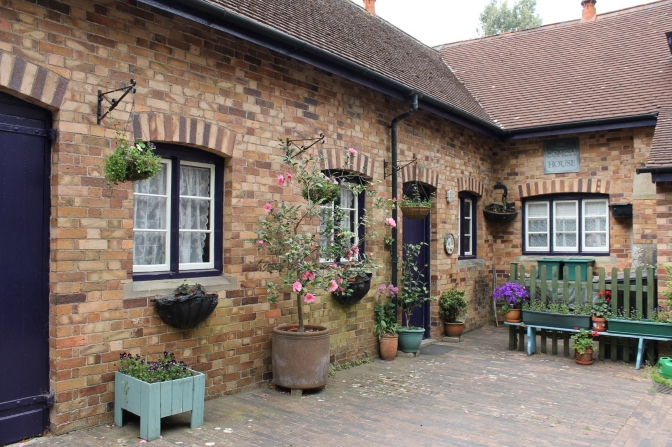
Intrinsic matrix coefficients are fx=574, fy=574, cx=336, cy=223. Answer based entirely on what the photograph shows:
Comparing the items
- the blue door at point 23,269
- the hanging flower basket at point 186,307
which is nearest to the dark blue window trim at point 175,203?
the hanging flower basket at point 186,307

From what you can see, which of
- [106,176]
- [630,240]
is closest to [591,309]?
[630,240]

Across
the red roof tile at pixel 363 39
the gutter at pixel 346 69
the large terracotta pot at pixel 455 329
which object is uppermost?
the red roof tile at pixel 363 39

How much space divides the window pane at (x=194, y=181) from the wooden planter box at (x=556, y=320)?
5.32m

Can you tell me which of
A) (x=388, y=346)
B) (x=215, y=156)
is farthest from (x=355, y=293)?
(x=215, y=156)

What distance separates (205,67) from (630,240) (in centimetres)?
846

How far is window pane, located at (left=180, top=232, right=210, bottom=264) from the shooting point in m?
6.02

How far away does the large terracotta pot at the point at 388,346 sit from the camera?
824 cm

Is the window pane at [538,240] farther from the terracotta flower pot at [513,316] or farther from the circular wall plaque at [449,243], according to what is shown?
the terracotta flower pot at [513,316]

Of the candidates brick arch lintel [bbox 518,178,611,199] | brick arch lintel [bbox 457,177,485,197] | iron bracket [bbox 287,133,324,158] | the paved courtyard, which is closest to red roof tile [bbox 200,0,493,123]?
iron bracket [bbox 287,133,324,158]

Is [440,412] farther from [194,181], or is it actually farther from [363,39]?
[363,39]

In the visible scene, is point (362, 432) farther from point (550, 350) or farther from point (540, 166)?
point (540, 166)

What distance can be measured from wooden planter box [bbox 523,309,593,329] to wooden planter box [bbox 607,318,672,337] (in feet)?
1.02

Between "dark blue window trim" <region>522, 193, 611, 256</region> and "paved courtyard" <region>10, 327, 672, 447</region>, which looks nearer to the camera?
"paved courtyard" <region>10, 327, 672, 447</region>

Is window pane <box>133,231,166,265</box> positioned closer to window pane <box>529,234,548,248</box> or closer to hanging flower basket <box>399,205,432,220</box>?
hanging flower basket <box>399,205,432,220</box>
